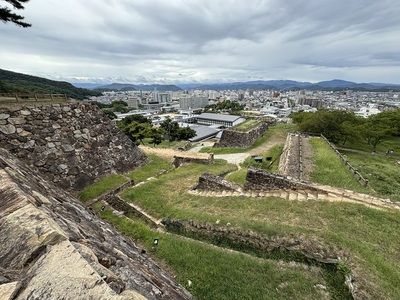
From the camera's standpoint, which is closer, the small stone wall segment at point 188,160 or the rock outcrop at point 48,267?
the rock outcrop at point 48,267

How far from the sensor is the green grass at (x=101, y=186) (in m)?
7.87

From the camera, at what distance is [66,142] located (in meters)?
8.74

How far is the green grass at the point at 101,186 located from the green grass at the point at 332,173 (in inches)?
366

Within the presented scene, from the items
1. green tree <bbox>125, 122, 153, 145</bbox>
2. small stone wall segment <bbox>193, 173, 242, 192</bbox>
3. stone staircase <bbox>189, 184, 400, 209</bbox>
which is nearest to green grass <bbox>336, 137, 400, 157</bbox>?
green tree <bbox>125, 122, 153, 145</bbox>

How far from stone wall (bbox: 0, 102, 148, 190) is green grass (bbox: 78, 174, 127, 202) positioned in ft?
0.97

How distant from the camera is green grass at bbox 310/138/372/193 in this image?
1048 cm

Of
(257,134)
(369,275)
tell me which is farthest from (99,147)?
(257,134)

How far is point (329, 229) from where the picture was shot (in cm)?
550

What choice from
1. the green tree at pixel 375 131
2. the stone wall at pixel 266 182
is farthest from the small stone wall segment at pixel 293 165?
the green tree at pixel 375 131

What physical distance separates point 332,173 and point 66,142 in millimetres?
13127

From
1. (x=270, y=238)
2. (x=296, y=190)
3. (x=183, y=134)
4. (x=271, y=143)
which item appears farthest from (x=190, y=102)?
(x=270, y=238)

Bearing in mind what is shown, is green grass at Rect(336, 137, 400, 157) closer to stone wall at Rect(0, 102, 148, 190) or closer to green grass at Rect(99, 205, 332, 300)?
stone wall at Rect(0, 102, 148, 190)

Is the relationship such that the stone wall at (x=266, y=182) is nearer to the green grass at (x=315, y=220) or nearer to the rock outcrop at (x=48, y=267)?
the green grass at (x=315, y=220)

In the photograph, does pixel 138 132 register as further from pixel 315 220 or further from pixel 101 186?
pixel 315 220
